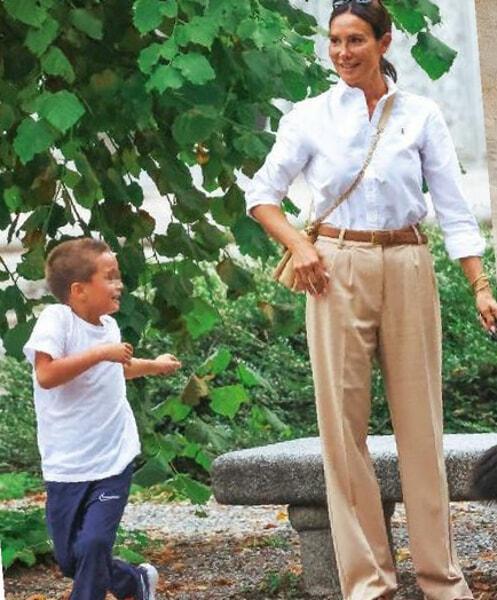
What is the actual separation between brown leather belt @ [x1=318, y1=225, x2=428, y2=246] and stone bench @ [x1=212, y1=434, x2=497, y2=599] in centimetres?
129

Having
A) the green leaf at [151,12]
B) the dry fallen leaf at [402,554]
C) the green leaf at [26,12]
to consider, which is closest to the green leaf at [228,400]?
the dry fallen leaf at [402,554]

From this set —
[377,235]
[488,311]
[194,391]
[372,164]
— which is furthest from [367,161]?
[194,391]

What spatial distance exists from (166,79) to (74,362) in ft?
3.93

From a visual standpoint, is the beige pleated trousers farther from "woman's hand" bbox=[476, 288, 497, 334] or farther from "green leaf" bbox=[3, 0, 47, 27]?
"green leaf" bbox=[3, 0, 47, 27]

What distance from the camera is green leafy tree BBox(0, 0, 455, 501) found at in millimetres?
6355

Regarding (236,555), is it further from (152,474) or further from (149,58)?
(149,58)

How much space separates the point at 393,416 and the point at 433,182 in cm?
66

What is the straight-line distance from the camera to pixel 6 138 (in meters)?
7.18

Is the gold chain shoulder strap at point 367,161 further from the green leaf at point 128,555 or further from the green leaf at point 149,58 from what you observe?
the green leaf at point 128,555

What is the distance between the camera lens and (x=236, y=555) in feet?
27.0

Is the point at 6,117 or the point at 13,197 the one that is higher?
the point at 6,117

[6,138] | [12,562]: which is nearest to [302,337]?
[12,562]

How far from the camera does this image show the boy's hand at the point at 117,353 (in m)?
5.18

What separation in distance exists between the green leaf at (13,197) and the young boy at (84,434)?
6.92 feet
